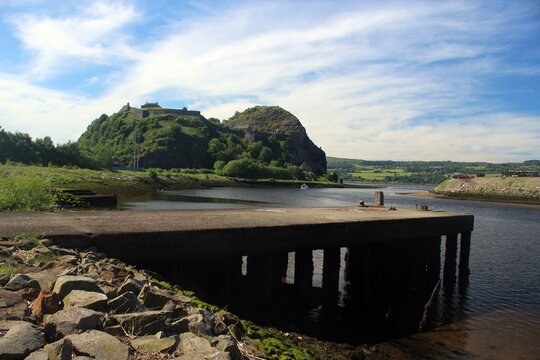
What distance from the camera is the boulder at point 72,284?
6938mm

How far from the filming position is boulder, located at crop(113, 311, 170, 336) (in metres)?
6.30

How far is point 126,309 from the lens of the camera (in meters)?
6.86

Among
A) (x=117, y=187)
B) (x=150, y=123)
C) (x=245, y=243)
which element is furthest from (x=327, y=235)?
(x=150, y=123)

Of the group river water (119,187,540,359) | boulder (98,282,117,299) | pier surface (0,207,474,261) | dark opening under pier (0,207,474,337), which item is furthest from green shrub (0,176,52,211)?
boulder (98,282,117,299)

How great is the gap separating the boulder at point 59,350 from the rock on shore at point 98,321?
0.03 feet

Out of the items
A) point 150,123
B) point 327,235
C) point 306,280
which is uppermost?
point 150,123

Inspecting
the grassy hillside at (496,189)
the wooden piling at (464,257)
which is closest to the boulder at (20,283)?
the wooden piling at (464,257)

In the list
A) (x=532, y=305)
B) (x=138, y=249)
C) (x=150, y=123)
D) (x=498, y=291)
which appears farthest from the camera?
(x=150, y=123)

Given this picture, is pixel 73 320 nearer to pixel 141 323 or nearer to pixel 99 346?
pixel 99 346

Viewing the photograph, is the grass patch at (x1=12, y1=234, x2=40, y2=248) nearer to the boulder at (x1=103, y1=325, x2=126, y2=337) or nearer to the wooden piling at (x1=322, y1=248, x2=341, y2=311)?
the boulder at (x1=103, y1=325, x2=126, y2=337)

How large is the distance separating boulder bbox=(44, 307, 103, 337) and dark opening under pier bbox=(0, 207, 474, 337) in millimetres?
5191

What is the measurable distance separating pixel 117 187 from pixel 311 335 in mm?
63207

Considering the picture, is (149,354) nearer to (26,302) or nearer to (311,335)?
(26,302)

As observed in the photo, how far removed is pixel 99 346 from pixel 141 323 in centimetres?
92
